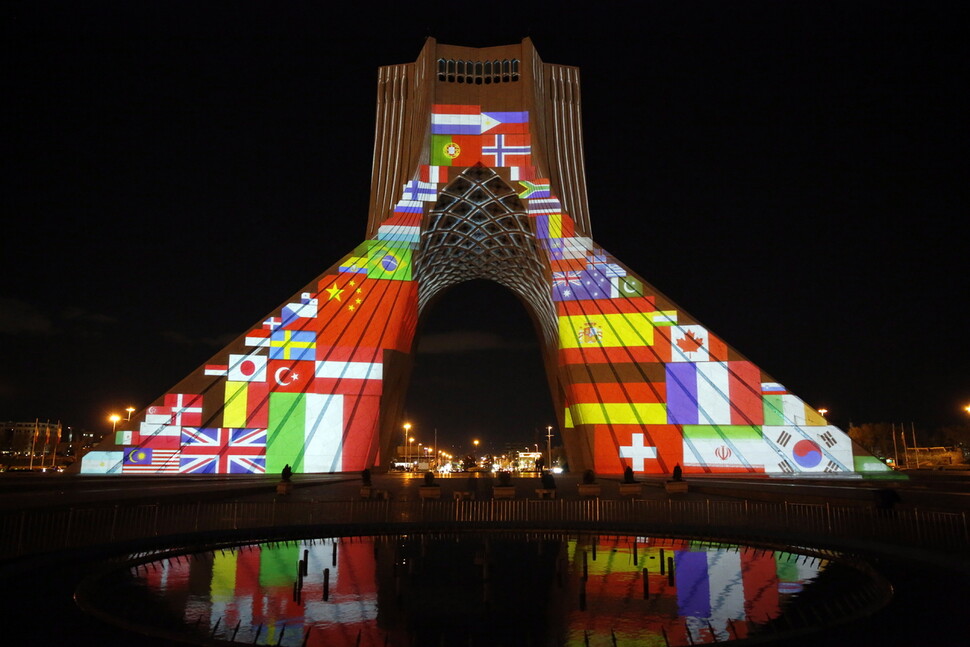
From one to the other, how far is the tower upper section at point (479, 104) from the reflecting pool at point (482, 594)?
31.1 metres

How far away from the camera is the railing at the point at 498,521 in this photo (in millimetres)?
14344

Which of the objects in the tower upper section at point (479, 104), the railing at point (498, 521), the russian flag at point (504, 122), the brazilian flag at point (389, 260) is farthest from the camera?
the tower upper section at point (479, 104)

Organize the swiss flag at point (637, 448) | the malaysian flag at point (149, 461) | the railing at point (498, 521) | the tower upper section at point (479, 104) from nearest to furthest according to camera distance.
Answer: the railing at point (498, 521) < the malaysian flag at point (149, 461) < the swiss flag at point (637, 448) < the tower upper section at point (479, 104)

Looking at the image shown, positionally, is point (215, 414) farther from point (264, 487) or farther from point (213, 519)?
point (213, 519)

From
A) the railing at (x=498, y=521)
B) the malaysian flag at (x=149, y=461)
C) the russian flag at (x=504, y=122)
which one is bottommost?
the railing at (x=498, y=521)

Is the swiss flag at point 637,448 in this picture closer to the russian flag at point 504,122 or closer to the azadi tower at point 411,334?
the azadi tower at point 411,334

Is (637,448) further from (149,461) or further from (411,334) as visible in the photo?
(149,461)

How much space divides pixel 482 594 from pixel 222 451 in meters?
29.6

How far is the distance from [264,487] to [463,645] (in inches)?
769

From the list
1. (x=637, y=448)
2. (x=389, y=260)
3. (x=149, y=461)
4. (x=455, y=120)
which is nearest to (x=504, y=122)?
(x=455, y=120)

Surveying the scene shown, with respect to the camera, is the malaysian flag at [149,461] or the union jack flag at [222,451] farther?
the union jack flag at [222,451]

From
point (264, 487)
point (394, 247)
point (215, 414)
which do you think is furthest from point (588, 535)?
point (394, 247)

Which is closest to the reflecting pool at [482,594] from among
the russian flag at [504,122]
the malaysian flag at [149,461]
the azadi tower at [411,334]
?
the azadi tower at [411,334]

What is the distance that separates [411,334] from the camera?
174 feet
